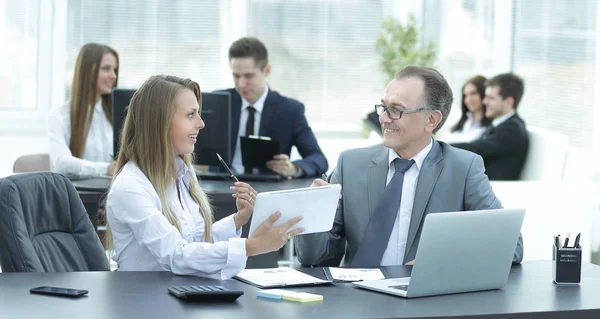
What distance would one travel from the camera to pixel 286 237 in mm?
A: 2713

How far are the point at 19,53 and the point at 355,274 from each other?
17.3ft

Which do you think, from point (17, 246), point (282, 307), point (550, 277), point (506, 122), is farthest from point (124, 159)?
point (506, 122)

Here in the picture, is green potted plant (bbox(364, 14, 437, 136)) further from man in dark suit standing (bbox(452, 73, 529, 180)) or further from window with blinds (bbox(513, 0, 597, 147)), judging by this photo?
man in dark suit standing (bbox(452, 73, 529, 180))

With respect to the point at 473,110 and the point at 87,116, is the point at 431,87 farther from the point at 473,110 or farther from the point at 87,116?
the point at 473,110

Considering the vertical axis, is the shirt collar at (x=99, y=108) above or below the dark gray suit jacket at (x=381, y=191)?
above

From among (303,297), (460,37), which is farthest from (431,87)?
(460,37)

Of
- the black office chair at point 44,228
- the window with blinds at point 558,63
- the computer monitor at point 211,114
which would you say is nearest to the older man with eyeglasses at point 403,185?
the black office chair at point 44,228

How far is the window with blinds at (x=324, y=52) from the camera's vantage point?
7.89 metres

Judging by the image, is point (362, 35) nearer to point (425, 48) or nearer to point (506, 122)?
point (425, 48)

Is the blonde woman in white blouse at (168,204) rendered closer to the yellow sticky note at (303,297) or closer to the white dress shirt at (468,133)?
the yellow sticky note at (303,297)

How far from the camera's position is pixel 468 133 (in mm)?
6938

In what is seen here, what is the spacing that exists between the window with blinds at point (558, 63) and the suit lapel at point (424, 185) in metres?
3.12

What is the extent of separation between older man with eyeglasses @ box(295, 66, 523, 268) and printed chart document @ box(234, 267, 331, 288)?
308 mm

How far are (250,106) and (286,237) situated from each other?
260 cm
